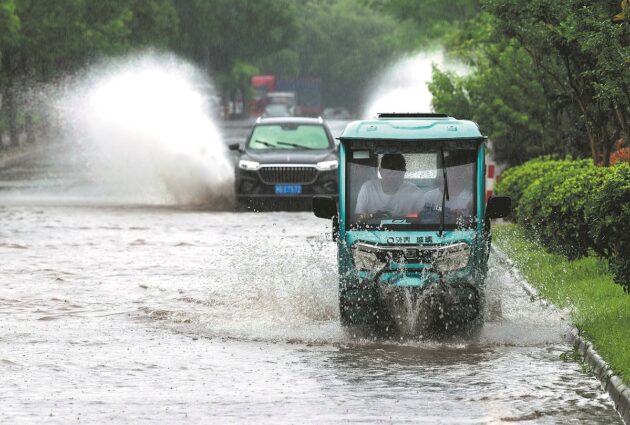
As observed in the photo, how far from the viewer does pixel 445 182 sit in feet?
43.5

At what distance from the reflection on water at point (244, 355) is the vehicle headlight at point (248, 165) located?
8051mm

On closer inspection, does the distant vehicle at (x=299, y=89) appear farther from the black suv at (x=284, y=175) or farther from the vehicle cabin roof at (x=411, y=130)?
the vehicle cabin roof at (x=411, y=130)

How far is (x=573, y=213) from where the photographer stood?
15859 millimetres

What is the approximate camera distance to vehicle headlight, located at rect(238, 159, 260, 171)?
27.9 metres

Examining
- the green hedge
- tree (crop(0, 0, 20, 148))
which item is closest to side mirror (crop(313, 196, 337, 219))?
the green hedge

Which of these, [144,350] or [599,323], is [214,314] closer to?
[144,350]

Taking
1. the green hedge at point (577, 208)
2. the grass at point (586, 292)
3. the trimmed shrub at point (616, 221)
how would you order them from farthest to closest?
the green hedge at point (577, 208) < the trimmed shrub at point (616, 221) < the grass at point (586, 292)

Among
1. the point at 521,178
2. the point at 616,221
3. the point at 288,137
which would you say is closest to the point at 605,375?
the point at 616,221

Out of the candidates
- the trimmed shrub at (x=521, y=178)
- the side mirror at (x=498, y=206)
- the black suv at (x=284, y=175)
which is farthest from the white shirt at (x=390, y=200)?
the black suv at (x=284, y=175)

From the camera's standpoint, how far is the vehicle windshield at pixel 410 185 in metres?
13.1

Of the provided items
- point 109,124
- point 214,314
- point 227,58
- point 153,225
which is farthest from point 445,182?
point 227,58

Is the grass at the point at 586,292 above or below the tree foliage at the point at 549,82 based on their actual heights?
below

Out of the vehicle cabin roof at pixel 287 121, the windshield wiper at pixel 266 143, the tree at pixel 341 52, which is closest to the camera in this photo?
the windshield wiper at pixel 266 143

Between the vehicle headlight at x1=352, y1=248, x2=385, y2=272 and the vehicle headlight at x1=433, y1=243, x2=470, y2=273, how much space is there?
0.46 meters
